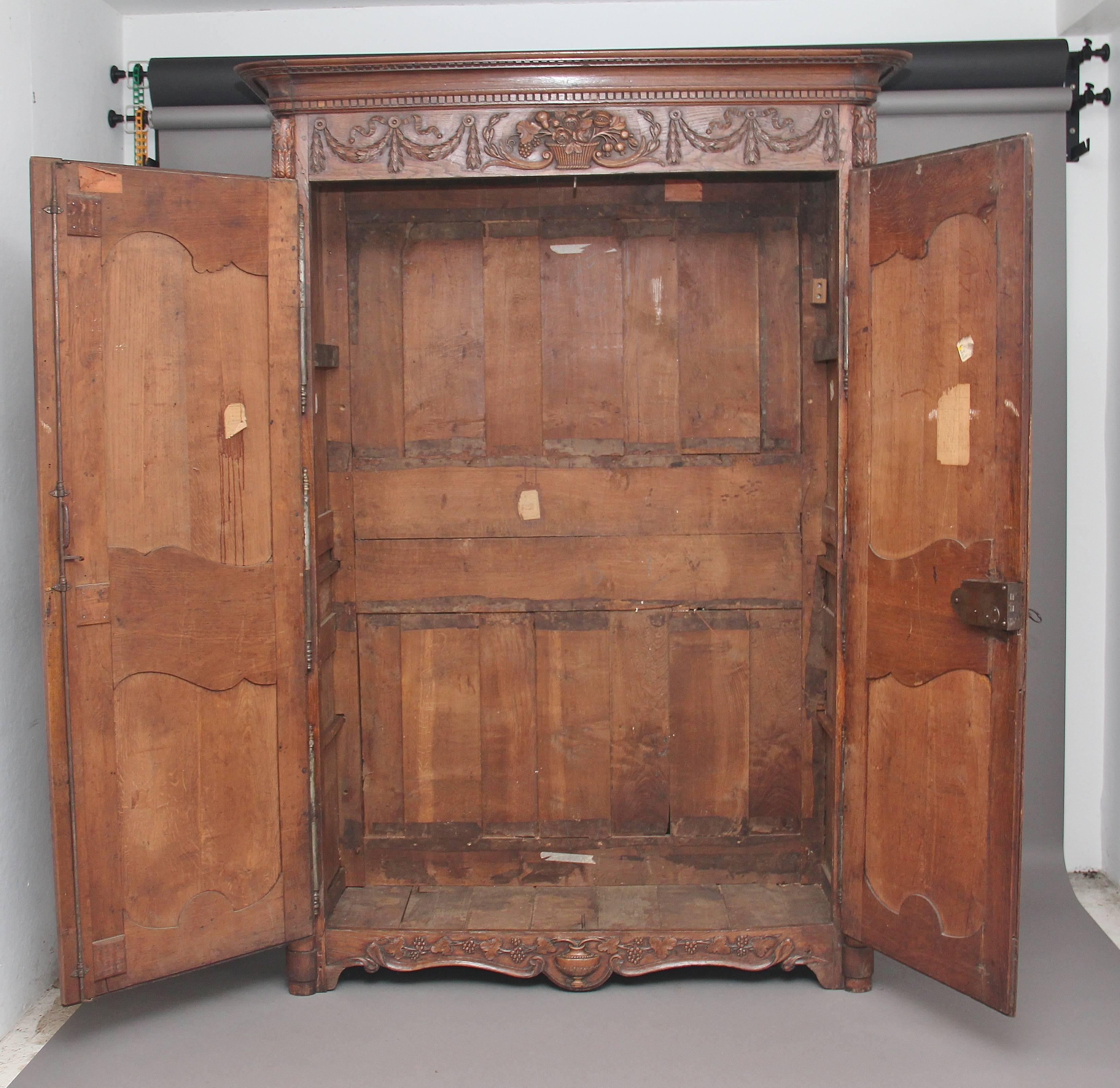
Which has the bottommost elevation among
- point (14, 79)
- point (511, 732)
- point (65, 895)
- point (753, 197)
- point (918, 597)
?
point (65, 895)

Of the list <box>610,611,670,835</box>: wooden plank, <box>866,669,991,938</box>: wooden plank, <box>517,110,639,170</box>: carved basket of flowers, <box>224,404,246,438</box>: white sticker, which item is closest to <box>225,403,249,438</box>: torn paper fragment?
<box>224,404,246,438</box>: white sticker

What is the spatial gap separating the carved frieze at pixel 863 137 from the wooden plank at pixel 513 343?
892 millimetres

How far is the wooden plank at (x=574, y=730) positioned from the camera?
3076mm

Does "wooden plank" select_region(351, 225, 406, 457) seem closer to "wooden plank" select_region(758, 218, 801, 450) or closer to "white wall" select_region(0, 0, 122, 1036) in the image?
"white wall" select_region(0, 0, 122, 1036)

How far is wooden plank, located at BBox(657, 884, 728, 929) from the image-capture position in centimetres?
283

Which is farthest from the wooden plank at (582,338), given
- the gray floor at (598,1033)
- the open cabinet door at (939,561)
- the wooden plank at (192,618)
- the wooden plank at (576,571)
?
the gray floor at (598,1033)

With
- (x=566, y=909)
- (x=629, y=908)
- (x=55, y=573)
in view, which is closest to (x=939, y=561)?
(x=629, y=908)

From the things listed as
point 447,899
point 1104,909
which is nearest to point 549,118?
point 447,899

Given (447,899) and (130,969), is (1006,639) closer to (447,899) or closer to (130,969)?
(447,899)

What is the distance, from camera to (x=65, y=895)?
8.14ft

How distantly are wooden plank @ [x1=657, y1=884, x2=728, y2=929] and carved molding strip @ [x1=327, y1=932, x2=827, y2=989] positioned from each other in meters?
0.06

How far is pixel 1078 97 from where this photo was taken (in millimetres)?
3148

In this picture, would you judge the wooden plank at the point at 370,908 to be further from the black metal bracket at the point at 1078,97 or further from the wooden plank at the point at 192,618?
the black metal bracket at the point at 1078,97

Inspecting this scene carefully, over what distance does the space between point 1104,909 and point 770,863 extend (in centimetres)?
103
